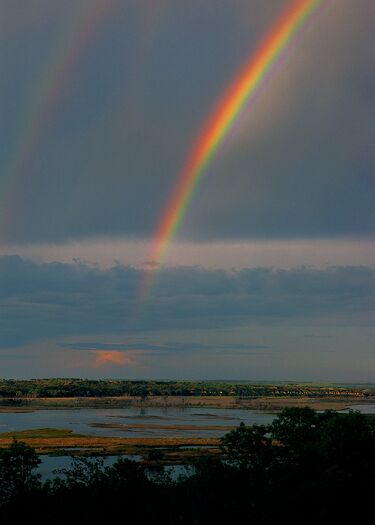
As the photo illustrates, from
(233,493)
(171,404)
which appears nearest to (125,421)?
(171,404)

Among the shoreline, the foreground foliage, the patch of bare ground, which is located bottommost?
the patch of bare ground

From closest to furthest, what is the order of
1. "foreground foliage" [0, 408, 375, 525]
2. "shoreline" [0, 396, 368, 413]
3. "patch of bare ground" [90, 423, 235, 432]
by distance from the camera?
"foreground foliage" [0, 408, 375, 525], "patch of bare ground" [90, 423, 235, 432], "shoreline" [0, 396, 368, 413]

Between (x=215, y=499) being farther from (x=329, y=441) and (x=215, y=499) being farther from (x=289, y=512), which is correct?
(x=329, y=441)

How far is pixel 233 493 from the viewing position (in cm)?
1953

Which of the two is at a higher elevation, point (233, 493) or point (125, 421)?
point (233, 493)

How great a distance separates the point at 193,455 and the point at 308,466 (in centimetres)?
2506

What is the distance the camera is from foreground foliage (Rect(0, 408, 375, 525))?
1781cm

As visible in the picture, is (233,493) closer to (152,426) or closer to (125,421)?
(152,426)

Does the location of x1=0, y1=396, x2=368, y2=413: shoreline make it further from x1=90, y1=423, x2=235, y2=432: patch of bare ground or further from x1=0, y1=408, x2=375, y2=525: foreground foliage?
x1=0, y1=408, x2=375, y2=525: foreground foliage

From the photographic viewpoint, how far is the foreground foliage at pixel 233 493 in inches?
701

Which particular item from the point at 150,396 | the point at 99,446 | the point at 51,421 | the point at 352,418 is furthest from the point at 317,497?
the point at 150,396

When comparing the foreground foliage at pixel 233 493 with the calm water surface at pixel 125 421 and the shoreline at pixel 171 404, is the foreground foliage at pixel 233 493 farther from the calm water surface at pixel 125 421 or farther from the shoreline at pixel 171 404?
the shoreline at pixel 171 404

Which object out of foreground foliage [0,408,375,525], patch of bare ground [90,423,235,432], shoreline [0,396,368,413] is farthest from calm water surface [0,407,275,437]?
foreground foliage [0,408,375,525]

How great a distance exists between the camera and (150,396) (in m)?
146
